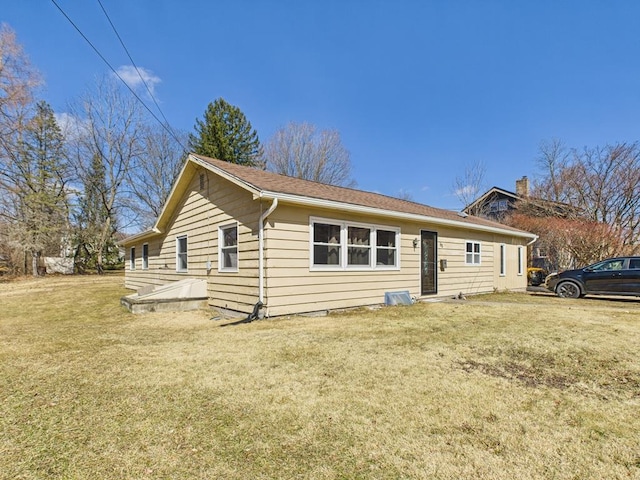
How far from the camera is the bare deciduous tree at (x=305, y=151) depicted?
24.5 metres

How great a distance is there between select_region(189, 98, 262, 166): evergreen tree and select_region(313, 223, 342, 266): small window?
59.2ft

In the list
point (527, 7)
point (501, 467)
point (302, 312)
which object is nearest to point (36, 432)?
point (501, 467)

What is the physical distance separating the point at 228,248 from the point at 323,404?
5743 mm

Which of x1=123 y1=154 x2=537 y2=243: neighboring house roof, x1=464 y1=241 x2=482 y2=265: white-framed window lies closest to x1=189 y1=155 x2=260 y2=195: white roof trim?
x1=123 y1=154 x2=537 y2=243: neighboring house roof

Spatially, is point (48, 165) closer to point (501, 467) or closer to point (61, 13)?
point (61, 13)

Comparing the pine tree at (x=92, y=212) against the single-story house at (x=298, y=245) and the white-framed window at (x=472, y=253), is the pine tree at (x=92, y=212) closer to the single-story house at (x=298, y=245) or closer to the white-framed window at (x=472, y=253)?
the single-story house at (x=298, y=245)

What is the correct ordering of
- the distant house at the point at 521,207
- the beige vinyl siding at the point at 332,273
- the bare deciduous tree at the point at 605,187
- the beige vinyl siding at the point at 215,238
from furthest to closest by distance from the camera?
the distant house at the point at 521,207, the bare deciduous tree at the point at 605,187, the beige vinyl siding at the point at 215,238, the beige vinyl siding at the point at 332,273

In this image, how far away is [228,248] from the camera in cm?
799

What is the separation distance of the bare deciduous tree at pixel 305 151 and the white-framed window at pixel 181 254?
14.8m

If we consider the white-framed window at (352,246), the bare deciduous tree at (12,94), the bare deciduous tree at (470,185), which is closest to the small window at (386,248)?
the white-framed window at (352,246)

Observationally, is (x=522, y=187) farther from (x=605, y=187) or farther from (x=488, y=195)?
(x=605, y=187)

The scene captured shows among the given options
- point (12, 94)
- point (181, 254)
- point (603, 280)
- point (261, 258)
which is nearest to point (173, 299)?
point (181, 254)

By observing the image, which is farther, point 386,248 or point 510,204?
point 510,204

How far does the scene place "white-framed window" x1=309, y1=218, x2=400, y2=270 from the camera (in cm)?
745
